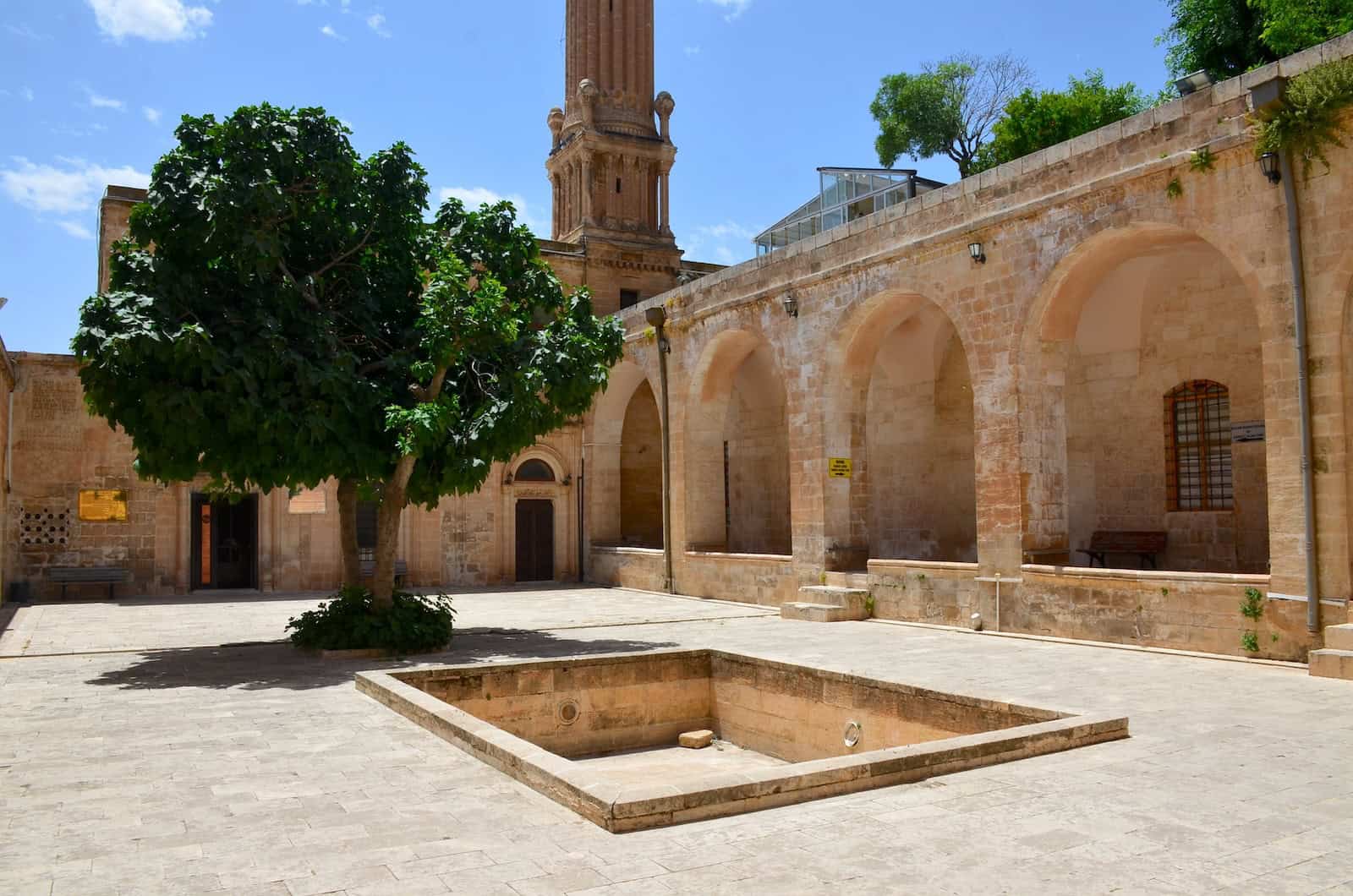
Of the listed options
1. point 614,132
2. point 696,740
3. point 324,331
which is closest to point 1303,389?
point 696,740

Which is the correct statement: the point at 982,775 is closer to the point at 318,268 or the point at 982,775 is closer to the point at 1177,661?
the point at 1177,661

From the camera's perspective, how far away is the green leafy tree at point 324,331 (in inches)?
396

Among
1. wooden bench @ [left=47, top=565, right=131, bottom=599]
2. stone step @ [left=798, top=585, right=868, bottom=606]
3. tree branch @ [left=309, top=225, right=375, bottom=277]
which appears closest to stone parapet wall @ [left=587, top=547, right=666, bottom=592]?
stone step @ [left=798, top=585, right=868, bottom=606]

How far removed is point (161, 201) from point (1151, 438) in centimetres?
1245

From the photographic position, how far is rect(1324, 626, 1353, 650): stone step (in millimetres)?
8734

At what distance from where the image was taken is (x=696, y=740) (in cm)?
991

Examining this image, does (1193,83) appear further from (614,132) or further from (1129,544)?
(614,132)

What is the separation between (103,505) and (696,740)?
49.4 feet

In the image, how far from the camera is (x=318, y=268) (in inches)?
455

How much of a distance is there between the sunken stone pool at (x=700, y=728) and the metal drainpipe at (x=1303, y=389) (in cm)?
393

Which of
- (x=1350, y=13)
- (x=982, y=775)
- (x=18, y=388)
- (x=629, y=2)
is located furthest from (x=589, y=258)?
(x=982, y=775)

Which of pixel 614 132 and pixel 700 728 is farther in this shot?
pixel 614 132

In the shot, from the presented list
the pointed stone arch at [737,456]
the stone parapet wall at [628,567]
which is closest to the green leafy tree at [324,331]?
the pointed stone arch at [737,456]

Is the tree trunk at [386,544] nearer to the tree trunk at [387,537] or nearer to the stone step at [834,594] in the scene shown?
the tree trunk at [387,537]
